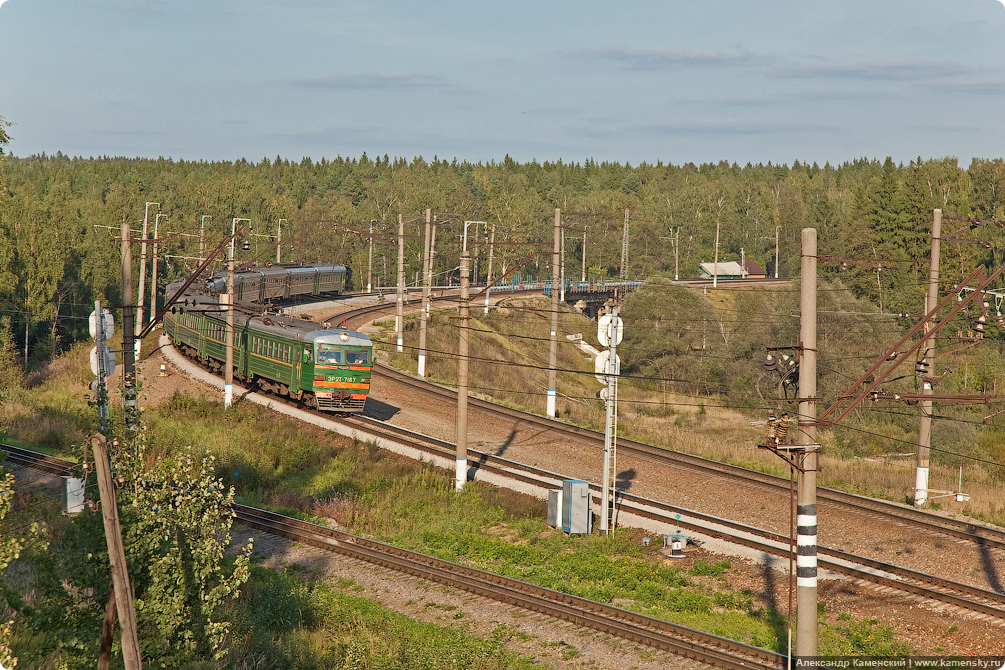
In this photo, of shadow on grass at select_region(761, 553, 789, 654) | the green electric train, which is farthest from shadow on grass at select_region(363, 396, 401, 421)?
shadow on grass at select_region(761, 553, 789, 654)

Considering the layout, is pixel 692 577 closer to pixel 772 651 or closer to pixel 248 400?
pixel 772 651

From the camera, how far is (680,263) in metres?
134

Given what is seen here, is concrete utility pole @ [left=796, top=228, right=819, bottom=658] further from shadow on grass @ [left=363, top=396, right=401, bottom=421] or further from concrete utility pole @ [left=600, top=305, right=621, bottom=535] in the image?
shadow on grass @ [left=363, top=396, right=401, bottom=421]

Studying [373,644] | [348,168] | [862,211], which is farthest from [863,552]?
[348,168]

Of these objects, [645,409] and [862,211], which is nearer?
[645,409]

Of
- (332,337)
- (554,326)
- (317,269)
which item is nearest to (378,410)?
(332,337)

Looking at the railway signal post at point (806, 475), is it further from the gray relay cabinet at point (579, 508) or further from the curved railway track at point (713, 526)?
the gray relay cabinet at point (579, 508)

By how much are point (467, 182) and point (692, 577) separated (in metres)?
153

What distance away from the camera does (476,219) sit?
126375 millimetres

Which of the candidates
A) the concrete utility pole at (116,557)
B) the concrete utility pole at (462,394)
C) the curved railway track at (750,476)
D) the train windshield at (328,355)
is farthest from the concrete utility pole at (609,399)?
the concrete utility pole at (116,557)

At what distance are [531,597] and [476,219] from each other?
110391 mm

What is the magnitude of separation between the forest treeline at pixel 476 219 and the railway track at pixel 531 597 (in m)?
9.00

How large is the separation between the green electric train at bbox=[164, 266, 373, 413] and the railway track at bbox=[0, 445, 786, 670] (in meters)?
9.06

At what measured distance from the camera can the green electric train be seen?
33656 millimetres
